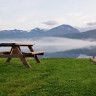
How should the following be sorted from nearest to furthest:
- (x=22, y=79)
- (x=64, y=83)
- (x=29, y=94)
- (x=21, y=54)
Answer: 1. (x=29, y=94)
2. (x=64, y=83)
3. (x=22, y=79)
4. (x=21, y=54)

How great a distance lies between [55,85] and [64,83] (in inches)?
22.0

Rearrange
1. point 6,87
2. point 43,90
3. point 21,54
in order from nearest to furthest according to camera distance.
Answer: point 43,90 → point 6,87 → point 21,54

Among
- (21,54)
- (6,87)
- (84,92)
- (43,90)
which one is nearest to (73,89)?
(84,92)

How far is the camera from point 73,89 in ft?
27.0

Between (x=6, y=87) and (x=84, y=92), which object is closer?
(x=84, y=92)

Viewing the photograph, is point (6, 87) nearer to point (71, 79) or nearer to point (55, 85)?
point (55, 85)

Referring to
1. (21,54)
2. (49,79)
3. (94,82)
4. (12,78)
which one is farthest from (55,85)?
(21,54)

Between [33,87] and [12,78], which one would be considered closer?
[33,87]

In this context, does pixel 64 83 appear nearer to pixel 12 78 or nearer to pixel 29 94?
pixel 29 94

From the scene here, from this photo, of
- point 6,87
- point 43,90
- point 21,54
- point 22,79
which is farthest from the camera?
point 21,54

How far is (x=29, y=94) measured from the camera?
7617 millimetres

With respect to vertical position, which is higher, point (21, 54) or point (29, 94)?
point (21, 54)

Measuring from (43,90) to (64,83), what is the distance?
1.43 m

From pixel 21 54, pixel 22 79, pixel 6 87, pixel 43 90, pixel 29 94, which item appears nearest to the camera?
pixel 29 94
